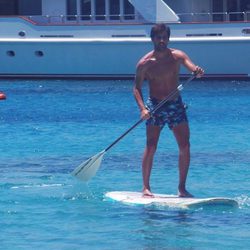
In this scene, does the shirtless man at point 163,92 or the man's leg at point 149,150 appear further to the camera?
the man's leg at point 149,150

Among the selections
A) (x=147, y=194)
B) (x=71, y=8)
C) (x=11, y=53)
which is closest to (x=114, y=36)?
(x=71, y=8)

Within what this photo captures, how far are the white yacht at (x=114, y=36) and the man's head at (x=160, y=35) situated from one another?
20.3 meters

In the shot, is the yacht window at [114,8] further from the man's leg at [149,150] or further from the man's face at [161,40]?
the man's face at [161,40]

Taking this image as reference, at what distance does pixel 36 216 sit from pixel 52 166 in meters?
3.76

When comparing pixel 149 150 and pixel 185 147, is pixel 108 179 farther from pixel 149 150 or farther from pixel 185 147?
pixel 185 147

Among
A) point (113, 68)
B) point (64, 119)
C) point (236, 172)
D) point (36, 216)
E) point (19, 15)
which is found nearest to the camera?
point (36, 216)

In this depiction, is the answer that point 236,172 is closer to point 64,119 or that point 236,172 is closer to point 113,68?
point 64,119

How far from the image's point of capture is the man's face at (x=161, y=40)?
1020cm

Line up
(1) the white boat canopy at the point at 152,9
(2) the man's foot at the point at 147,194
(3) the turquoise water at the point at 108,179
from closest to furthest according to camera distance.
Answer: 1. (3) the turquoise water at the point at 108,179
2. (2) the man's foot at the point at 147,194
3. (1) the white boat canopy at the point at 152,9

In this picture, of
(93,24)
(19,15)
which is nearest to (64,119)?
(93,24)

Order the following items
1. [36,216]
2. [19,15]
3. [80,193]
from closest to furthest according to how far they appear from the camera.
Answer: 1. [36,216]
2. [80,193]
3. [19,15]

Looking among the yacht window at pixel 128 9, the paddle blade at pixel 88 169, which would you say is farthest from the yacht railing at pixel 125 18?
the paddle blade at pixel 88 169

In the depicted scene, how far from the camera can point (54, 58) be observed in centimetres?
3275

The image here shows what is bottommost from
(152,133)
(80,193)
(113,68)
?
(113,68)
